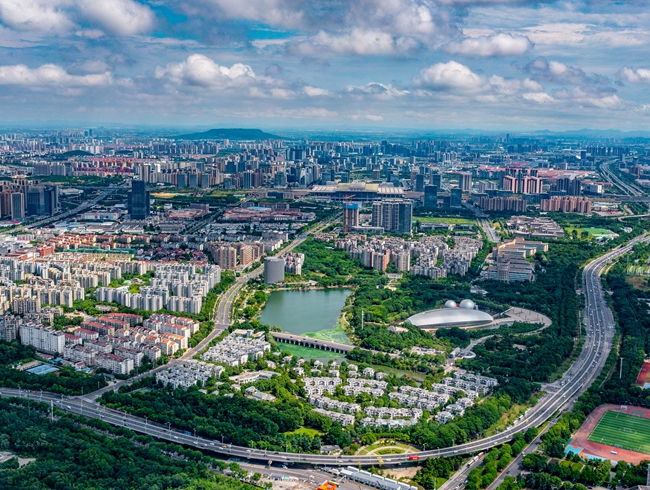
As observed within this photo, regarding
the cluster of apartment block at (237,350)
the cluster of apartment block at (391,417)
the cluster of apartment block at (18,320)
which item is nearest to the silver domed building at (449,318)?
the cluster of apartment block at (237,350)

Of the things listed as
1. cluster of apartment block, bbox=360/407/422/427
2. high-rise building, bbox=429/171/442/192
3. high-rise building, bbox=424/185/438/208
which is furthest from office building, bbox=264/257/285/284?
high-rise building, bbox=429/171/442/192

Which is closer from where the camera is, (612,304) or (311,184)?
(612,304)

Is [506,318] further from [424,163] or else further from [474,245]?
[424,163]

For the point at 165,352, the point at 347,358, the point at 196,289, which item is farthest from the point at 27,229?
the point at 347,358

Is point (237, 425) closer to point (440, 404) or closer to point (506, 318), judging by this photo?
point (440, 404)

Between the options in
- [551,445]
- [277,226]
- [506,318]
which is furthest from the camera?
[277,226]

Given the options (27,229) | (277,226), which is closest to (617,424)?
(277,226)

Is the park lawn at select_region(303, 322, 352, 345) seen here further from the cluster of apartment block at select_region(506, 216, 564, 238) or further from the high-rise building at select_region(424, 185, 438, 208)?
the high-rise building at select_region(424, 185, 438, 208)

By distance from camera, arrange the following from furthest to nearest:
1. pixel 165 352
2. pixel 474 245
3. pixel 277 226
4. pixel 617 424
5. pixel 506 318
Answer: pixel 277 226, pixel 474 245, pixel 506 318, pixel 165 352, pixel 617 424

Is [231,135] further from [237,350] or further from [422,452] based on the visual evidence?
[422,452]
